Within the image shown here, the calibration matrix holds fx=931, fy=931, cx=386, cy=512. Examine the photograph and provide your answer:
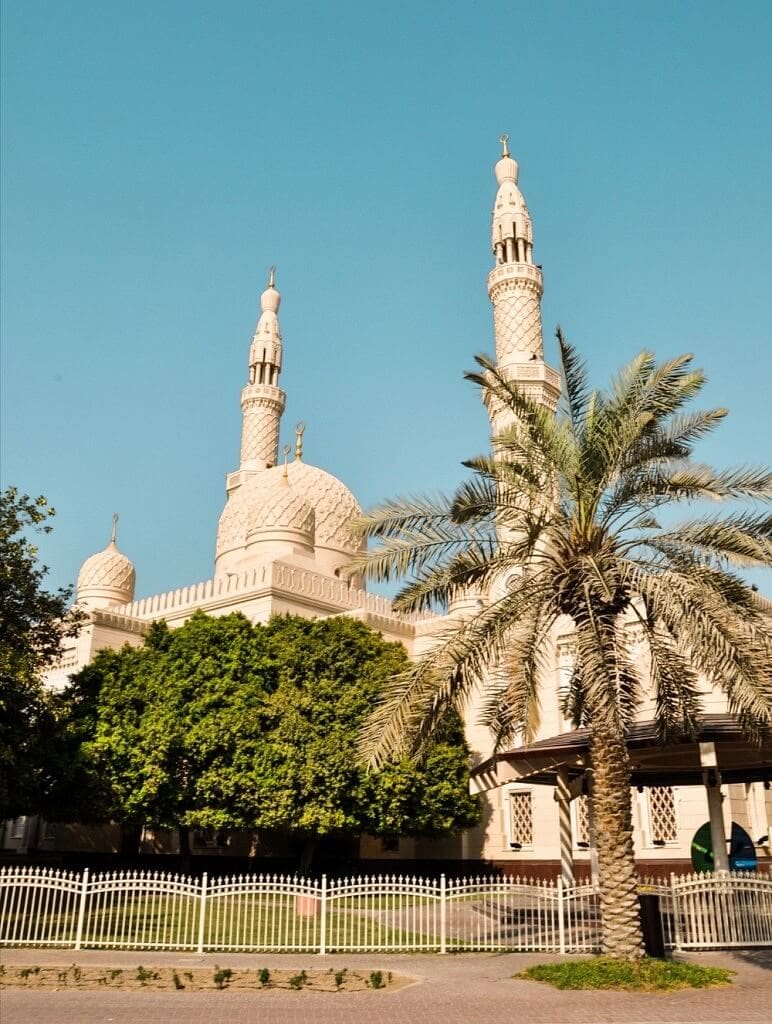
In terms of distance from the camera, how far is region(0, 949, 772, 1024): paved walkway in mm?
8461

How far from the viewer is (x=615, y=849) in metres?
10.8

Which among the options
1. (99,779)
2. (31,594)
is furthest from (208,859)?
(31,594)

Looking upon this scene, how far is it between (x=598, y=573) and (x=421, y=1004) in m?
4.99

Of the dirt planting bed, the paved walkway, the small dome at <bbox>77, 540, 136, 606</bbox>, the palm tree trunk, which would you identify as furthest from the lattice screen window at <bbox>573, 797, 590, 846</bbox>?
the small dome at <bbox>77, 540, 136, 606</bbox>

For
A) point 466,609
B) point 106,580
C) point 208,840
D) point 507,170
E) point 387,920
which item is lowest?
point 387,920

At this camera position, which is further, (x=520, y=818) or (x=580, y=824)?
(x=520, y=818)

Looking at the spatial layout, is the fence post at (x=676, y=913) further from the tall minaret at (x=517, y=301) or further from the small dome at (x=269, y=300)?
the small dome at (x=269, y=300)

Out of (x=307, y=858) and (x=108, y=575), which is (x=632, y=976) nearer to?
(x=307, y=858)

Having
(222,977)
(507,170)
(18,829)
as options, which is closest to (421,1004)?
(222,977)

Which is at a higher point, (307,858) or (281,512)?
(281,512)

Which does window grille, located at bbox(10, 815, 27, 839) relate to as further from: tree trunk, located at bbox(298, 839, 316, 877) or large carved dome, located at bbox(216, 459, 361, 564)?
large carved dome, located at bbox(216, 459, 361, 564)

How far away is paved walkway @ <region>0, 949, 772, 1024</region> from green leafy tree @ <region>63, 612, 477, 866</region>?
26.4 feet

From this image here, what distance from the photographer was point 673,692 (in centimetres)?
1177

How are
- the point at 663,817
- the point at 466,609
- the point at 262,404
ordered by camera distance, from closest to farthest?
the point at 663,817, the point at 466,609, the point at 262,404
